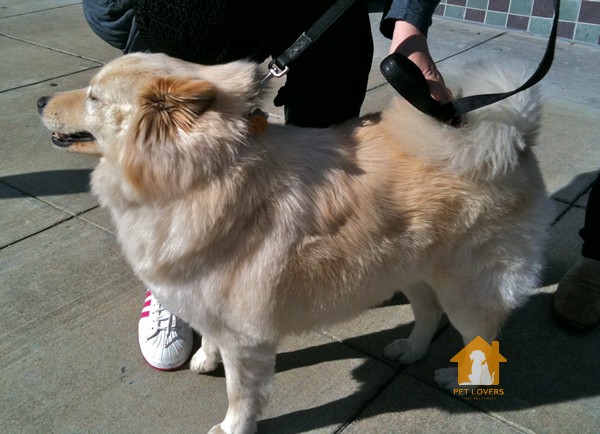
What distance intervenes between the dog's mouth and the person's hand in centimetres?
135

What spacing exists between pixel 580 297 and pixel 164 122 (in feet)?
7.86

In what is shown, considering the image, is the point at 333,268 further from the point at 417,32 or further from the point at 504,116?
the point at 417,32

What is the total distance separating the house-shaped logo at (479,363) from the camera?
8.89 feet

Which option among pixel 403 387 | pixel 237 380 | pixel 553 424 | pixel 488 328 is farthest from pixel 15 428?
pixel 553 424

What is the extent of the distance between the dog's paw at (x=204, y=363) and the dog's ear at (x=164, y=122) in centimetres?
113

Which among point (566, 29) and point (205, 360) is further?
point (566, 29)

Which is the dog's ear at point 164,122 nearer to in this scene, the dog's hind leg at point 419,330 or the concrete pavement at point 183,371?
the concrete pavement at point 183,371

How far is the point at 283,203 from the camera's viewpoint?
7.21ft

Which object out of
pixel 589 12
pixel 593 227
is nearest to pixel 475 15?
pixel 589 12

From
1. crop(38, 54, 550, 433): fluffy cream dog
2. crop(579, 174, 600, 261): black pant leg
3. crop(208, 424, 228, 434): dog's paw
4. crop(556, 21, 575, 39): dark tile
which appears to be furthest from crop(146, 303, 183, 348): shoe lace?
crop(556, 21, 575, 39): dark tile

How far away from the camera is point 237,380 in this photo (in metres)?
2.39

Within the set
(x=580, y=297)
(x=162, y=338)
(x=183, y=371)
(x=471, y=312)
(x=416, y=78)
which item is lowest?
(x=183, y=371)

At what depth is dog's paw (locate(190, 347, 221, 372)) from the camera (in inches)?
Result: 112
